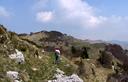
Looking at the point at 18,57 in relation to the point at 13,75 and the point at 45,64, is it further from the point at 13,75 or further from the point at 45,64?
the point at 13,75

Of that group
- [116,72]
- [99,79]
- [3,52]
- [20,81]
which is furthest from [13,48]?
[116,72]

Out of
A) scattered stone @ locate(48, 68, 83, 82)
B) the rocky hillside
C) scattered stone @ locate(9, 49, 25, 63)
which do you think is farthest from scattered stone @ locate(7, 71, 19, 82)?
scattered stone @ locate(48, 68, 83, 82)

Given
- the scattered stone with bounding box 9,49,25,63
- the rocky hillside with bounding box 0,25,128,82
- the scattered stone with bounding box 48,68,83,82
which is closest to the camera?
the rocky hillside with bounding box 0,25,128,82

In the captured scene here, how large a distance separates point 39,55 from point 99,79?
5.62 m

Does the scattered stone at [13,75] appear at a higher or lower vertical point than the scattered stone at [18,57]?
lower

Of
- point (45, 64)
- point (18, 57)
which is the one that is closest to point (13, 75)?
point (18, 57)

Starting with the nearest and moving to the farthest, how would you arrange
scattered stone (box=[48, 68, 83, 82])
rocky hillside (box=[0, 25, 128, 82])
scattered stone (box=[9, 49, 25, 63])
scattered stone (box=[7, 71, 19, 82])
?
scattered stone (box=[7, 71, 19, 82])
rocky hillside (box=[0, 25, 128, 82])
scattered stone (box=[48, 68, 83, 82])
scattered stone (box=[9, 49, 25, 63])

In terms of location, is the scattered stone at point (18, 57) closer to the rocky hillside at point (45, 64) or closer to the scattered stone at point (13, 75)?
the rocky hillside at point (45, 64)

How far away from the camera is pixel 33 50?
34.0 metres

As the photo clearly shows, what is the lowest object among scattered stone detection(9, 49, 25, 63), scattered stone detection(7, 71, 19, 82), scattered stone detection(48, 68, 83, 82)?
scattered stone detection(48, 68, 83, 82)

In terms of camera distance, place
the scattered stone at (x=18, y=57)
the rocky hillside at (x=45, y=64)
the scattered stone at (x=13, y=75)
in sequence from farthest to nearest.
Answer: the scattered stone at (x=18, y=57)
the rocky hillside at (x=45, y=64)
the scattered stone at (x=13, y=75)

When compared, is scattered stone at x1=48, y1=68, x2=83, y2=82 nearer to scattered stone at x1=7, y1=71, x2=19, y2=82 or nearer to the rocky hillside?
the rocky hillside

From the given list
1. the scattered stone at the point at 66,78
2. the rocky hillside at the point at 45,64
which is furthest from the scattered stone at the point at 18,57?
the scattered stone at the point at 66,78

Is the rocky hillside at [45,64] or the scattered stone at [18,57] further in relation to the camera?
the scattered stone at [18,57]
